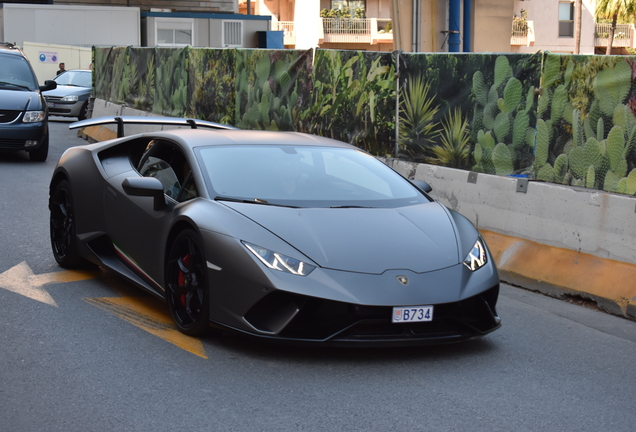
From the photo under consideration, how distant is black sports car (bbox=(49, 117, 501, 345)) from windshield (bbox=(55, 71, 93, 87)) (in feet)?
73.1

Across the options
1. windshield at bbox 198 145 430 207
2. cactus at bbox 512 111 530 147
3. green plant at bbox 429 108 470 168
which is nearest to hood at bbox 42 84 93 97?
green plant at bbox 429 108 470 168

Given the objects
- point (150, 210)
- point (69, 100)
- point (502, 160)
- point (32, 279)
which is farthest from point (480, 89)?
point (69, 100)

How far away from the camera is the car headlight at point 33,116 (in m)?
15.4

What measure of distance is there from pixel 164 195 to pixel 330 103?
5732 mm

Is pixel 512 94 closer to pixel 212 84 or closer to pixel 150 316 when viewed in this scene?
pixel 150 316

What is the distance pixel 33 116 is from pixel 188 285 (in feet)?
36.2

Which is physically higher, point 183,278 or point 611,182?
point 611,182

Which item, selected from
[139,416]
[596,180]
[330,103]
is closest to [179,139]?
[139,416]

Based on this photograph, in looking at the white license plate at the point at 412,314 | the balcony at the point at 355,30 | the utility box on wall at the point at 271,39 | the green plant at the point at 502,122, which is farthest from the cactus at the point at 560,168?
the balcony at the point at 355,30

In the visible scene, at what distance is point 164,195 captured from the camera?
236 inches

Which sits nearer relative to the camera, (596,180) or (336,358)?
(336,358)

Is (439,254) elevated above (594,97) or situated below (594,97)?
below

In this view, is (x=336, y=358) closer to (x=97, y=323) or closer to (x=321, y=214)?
(x=321, y=214)

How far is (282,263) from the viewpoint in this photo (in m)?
4.96
